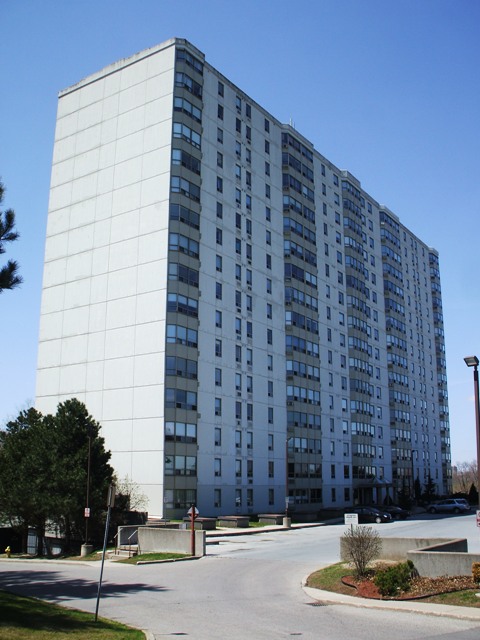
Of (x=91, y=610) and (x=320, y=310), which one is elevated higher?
(x=320, y=310)

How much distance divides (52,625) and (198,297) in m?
42.5

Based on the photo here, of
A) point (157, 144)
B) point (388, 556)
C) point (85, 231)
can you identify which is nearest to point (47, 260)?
point (85, 231)

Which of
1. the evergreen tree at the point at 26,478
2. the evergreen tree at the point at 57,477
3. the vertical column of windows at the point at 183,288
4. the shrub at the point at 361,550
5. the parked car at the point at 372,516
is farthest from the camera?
the parked car at the point at 372,516

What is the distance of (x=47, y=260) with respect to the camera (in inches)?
2516

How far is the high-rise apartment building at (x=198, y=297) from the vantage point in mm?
53688

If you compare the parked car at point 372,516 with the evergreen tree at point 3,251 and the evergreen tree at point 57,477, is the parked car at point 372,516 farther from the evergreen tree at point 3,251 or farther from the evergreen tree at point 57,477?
the evergreen tree at point 3,251

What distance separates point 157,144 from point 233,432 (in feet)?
85.9

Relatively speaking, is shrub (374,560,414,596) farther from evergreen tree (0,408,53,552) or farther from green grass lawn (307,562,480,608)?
evergreen tree (0,408,53,552)

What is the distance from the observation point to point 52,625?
1457 centimetres

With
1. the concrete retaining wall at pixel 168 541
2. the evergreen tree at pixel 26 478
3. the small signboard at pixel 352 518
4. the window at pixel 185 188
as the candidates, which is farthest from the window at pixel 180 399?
the small signboard at pixel 352 518

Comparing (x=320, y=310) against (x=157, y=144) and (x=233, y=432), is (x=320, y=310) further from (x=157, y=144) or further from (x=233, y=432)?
(x=157, y=144)

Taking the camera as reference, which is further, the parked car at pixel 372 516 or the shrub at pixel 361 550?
the parked car at pixel 372 516

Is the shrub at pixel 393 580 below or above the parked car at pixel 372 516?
above

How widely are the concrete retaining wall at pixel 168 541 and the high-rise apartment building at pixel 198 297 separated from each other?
17538 millimetres
